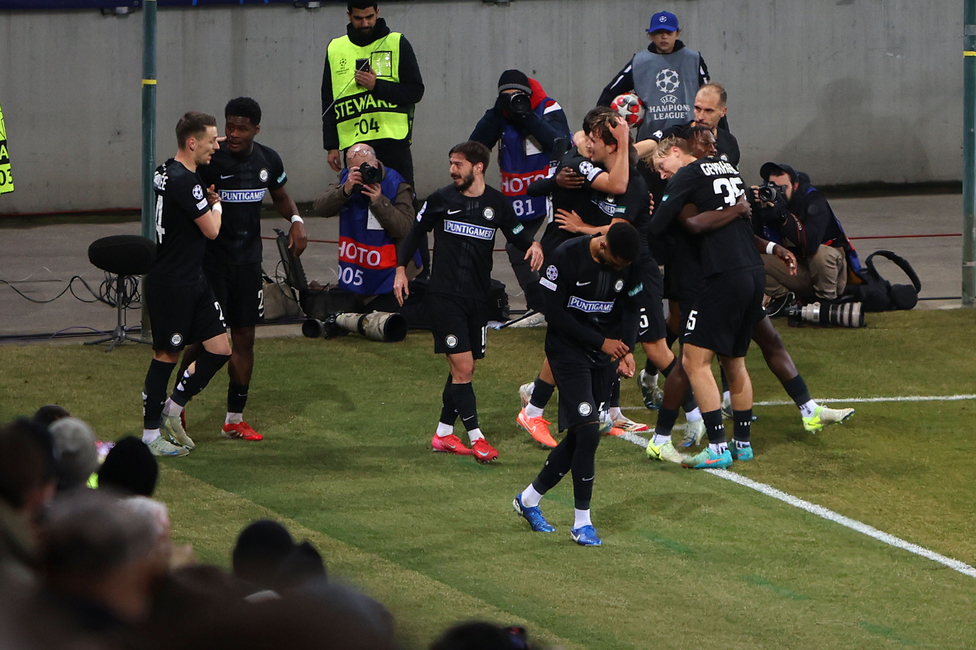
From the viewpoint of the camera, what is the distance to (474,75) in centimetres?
1980

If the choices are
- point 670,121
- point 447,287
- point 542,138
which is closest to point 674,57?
point 670,121

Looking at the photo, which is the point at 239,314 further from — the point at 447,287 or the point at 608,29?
the point at 608,29

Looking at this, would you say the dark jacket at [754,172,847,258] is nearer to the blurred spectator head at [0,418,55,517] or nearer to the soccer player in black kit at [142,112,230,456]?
the soccer player in black kit at [142,112,230,456]

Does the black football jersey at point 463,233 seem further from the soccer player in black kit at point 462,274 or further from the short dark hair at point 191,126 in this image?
the short dark hair at point 191,126

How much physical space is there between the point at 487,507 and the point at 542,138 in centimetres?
537

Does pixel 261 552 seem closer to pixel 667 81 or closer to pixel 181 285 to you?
pixel 181 285

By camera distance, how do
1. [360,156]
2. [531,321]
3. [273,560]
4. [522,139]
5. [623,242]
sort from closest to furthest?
[273,560] < [623,242] < [360,156] < [522,139] < [531,321]

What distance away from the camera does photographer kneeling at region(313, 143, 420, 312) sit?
38.3 feet

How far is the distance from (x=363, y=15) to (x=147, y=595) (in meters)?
10.4

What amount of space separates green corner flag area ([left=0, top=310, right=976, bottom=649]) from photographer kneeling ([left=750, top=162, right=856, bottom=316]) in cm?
76

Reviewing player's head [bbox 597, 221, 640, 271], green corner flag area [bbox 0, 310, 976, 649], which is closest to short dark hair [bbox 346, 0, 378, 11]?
green corner flag area [bbox 0, 310, 976, 649]

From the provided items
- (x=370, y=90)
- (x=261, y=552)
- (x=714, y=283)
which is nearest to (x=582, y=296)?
(x=714, y=283)

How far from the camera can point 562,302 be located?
23.3 ft

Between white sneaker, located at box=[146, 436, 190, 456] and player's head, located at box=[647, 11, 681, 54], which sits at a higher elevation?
player's head, located at box=[647, 11, 681, 54]
